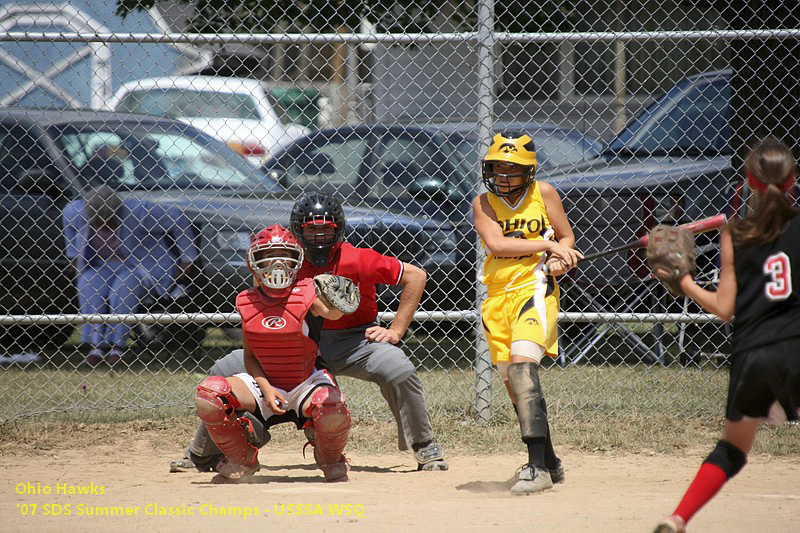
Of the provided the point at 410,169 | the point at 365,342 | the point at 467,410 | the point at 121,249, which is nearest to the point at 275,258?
the point at 365,342

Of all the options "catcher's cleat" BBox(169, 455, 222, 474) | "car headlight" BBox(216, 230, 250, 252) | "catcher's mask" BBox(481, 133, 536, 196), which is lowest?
"catcher's cleat" BBox(169, 455, 222, 474)

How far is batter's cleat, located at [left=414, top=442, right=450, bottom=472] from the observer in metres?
5.18

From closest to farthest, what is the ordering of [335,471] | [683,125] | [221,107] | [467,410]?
[335,471] → [467,410] → [683,125] → [221,107]

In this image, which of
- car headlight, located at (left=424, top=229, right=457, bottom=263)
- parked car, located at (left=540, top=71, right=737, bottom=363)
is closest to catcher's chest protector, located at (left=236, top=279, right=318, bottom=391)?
car headlight, located at (left=424, top=229, right=457, bottom=263)

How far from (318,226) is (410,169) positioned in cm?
304

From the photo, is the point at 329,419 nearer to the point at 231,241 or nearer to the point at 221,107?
the point at 231,241

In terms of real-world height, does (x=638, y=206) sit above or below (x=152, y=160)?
below

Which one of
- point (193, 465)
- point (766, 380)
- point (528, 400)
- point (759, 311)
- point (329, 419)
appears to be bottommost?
point (193, 465)

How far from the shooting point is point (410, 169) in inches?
312

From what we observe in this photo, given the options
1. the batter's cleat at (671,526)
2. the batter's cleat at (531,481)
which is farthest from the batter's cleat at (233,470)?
the batter's cleat at (671,526)

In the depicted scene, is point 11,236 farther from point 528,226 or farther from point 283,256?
point 528,226

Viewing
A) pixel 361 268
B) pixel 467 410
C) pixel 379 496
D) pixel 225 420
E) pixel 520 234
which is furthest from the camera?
pixel 467 410

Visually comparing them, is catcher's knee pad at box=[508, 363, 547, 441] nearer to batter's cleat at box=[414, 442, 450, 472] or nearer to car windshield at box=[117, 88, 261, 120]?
batter's cleat at box=[414, 442, 450, 472]

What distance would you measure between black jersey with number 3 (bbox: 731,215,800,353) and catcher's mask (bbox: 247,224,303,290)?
2095 millimetres
